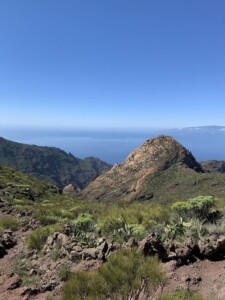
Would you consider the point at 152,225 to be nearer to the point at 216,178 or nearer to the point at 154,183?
the point at 216,178

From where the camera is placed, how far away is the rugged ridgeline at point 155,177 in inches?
2068

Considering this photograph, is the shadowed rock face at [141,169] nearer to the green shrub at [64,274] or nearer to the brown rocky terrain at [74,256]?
the brown rocky terrain at [74,256]

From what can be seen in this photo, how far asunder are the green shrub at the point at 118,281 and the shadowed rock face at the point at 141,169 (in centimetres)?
5064

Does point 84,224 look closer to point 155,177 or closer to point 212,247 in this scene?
point 212,247

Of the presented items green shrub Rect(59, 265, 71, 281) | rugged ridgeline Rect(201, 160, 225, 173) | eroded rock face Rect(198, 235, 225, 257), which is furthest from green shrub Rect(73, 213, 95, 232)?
rugged ridgeline Rect(201, 160, 225, 173)

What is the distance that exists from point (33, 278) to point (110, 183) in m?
61.2

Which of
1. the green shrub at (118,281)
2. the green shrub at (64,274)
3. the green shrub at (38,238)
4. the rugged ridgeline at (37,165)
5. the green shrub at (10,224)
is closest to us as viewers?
the green shrub at (118,281)

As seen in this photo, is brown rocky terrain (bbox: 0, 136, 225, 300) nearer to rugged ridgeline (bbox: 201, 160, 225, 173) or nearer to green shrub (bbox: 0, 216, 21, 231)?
green shrub (bbox: 0, 216, 21, 231)

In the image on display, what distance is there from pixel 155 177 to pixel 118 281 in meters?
56.4

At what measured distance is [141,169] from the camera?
225 ft

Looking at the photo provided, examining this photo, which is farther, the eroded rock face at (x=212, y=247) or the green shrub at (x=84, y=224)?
the green shrub at (x=84, y=224)

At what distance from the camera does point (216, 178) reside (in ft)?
171

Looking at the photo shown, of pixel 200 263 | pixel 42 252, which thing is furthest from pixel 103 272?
pixel 42 252

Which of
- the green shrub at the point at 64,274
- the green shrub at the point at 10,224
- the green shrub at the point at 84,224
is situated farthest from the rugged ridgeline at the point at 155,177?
the green shrub at the point at 64,274
